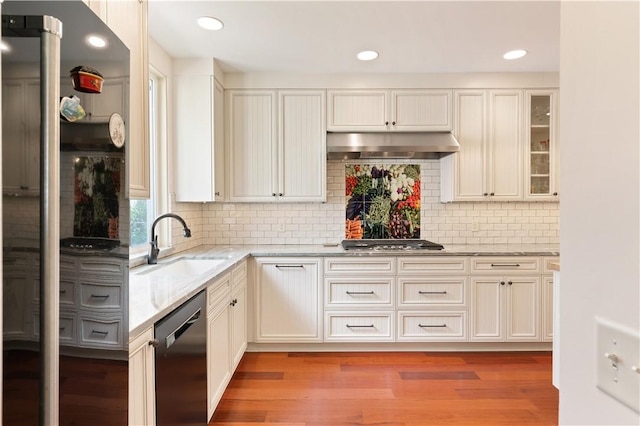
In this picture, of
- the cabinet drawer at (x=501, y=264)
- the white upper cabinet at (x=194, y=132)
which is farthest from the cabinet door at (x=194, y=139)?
the cabinet drawer at (x=501, y=264)

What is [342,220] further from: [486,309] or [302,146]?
[486,309]

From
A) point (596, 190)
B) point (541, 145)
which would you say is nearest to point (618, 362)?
point (596, 190)

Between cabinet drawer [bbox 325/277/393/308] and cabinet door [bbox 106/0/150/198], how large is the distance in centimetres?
174

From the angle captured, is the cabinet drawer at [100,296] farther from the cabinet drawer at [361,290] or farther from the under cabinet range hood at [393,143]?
the under cabinet range hood at [393,143]

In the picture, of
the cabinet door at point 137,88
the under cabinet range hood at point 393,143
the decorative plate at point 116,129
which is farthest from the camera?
the under cabinet range hood at point 393,143

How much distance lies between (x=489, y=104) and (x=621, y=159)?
3.08 m

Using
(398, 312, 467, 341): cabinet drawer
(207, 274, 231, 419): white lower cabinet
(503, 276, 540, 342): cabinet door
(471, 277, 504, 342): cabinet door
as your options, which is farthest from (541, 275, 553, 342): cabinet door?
(207, 274, 231, 419): white lower cabinet

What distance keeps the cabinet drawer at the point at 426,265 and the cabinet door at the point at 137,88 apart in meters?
2.07

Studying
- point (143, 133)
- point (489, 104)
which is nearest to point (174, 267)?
point (143, 133)

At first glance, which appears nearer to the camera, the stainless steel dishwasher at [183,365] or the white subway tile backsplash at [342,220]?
the stainless steel dishwasher at [183,365]

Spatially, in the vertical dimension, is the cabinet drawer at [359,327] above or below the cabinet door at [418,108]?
below

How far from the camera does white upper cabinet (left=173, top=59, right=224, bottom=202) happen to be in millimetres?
2891

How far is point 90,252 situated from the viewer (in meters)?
0.83

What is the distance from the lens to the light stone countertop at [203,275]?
1.30m
